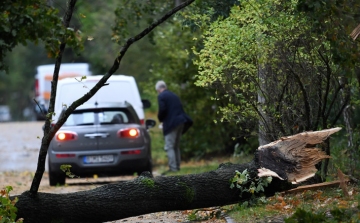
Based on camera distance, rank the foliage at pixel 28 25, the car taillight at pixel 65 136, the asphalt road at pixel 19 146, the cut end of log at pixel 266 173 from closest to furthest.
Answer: the foliage at pixel 28 25
the cut end of log at pixel 266 173
the car taillight at pixel 65 136
the asphalt road at pixel 19 146

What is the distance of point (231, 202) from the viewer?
34.0 feet

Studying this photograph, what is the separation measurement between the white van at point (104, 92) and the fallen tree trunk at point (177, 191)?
25.3 feet

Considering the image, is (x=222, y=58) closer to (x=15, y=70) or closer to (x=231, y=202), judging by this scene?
(x=231, y=202)

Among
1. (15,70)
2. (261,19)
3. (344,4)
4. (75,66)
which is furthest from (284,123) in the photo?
(15,70)

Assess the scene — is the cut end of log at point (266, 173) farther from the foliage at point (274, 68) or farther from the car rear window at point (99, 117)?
the car rear window at point (99, 117)

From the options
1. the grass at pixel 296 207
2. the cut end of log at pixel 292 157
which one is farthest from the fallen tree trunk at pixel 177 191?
the grass at pixel 296 207

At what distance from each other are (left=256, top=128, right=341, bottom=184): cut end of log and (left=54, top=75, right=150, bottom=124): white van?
7746 millimetres

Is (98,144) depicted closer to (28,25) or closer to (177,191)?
(177,191)

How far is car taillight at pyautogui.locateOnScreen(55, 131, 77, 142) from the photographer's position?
16516mm

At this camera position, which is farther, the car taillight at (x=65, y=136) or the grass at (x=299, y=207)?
the car taillight at (x=65, y=136)

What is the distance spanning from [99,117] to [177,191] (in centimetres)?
707

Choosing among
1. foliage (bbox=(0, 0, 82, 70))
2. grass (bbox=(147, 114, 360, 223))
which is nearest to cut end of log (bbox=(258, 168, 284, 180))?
grass (bbox=(147, 114, 360, 223))

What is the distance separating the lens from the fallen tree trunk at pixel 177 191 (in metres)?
9.37

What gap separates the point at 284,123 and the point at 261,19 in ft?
5.52
